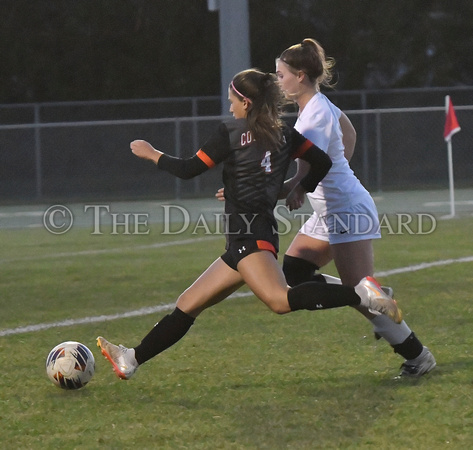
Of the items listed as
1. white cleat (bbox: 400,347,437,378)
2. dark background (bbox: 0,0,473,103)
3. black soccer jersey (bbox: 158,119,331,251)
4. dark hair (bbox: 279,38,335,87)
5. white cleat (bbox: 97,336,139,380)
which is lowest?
white cleat (bbox: 400,347,437,378)

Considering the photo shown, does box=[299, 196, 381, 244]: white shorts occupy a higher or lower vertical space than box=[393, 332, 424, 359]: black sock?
higher

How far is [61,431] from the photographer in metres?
5.00

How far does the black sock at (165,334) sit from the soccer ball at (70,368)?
12.9 inches

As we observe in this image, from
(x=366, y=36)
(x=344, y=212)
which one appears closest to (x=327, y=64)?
(x=344, y=212)

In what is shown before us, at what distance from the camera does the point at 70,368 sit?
580 centimetres

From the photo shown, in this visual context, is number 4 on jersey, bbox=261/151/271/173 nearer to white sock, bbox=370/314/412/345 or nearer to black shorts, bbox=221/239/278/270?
black shorts, bbox=221/239/278/270

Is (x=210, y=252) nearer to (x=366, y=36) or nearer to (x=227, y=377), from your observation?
(x=227, y=377)

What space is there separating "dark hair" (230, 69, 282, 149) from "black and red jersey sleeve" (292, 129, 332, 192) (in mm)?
166

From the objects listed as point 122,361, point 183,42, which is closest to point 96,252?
point 122,361

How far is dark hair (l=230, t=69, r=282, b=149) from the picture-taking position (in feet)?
17.5

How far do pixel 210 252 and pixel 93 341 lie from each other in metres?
5.54

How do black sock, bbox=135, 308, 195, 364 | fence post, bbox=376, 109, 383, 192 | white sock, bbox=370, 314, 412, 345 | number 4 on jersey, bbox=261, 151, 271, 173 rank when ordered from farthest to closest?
fence post, bbox=376, 109, 383, 192, white sock, bbox=370, 314, 412, 345, black sock, bbox=135, 308, 195, 364, number 4 on jersey, bbox=261, 151, 271, 173

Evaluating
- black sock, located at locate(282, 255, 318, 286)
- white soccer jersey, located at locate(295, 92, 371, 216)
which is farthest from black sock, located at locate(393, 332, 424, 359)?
white soccer jersey, located at locate(295, 92, 371, 216)

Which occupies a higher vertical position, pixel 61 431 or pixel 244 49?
pixel 244 49
